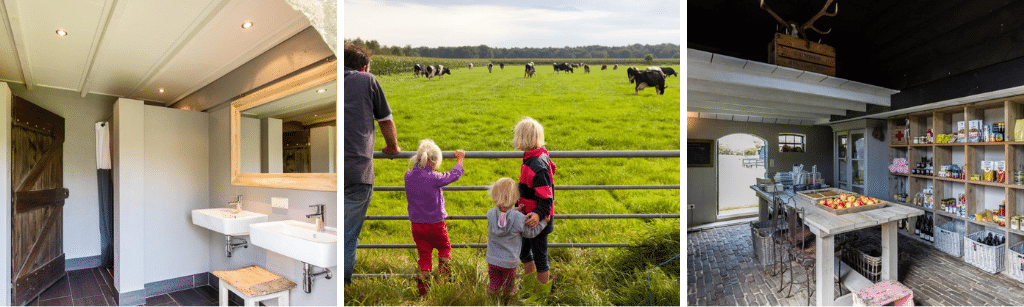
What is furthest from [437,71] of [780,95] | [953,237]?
[953,237]

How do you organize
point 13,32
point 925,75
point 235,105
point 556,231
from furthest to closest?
point 556,231 < point 235,105 < point 13,32 < point 925,75

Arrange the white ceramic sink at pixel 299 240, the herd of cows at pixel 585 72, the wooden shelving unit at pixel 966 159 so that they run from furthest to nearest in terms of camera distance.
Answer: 1. the herd of cows at pixel 585 72
2. the white ceramic sink at pixel 299 240
3. the wooden shelving unit at pixel 966 159

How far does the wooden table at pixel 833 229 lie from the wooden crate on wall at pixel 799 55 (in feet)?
1.89

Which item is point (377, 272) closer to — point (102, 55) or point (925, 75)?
point (102, 55)

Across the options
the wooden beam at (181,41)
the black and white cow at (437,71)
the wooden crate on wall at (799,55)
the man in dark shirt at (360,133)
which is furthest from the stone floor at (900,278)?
the wooden beam at (181,41)

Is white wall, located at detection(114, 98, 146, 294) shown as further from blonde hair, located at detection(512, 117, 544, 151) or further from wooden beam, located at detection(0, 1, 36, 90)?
blonde hair, located at detection(512, 117, 544, 151)

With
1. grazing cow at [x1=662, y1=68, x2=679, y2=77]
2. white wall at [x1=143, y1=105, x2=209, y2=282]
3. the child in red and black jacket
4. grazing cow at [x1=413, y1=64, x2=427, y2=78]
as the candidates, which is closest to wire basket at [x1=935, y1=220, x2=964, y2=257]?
grazing cow at [x1=662, y1=68, x2=679, y2=77]

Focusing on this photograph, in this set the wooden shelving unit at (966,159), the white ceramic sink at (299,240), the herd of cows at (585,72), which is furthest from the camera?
the herd of cows at (585,72)

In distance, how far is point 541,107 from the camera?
6.15ft

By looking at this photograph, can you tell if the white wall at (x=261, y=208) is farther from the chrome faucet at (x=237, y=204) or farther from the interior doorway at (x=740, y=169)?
the interior doorway at (x=740, y=169)

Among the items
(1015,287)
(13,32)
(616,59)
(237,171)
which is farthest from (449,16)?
(1015,287)

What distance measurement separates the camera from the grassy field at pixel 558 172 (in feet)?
5.86

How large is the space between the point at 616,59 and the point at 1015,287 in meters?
2.07

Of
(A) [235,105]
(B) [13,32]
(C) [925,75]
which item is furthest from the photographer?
(A) [235,105]
